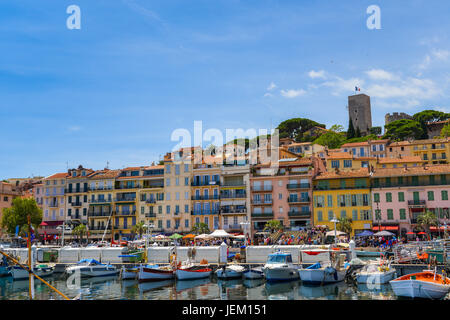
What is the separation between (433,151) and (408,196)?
35.6m

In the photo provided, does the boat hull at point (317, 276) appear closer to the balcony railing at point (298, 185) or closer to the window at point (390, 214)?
the window at point (390, 214)

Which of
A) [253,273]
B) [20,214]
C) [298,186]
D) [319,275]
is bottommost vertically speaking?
[253,273]

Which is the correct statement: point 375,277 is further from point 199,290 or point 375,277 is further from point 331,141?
point 331,141

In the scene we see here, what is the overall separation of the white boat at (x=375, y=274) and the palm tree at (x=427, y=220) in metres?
20.8

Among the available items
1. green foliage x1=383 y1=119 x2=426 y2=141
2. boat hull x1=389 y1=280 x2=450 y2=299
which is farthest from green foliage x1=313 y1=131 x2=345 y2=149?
boat hull x1=389 y1=280 x2=450 y2=299

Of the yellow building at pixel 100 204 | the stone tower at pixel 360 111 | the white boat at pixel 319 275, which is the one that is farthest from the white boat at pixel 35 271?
the stone tower at pixel 360 111

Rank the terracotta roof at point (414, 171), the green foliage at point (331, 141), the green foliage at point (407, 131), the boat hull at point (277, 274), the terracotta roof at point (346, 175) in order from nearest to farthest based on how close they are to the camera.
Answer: the boat hull at point (277, 274)
the terracotta roof at point (414, 171)
the terracotta roof at point (346, 175)
the green foliage at point (407, 131)
the green foliage at point (331, 141)

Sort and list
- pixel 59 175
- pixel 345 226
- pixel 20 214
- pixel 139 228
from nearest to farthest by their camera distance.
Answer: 1. pixel 345 226
2. pixel 139 228
3. pixel 20 214
4. pixel 59 175

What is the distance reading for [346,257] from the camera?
3912 cm

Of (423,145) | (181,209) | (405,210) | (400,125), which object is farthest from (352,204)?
(400,125)

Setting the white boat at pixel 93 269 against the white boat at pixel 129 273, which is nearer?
the white boat at pixel 129 273

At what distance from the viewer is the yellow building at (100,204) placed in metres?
73.1

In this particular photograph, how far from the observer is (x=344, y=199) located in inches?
2386

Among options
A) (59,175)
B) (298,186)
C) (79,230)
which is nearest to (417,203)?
(298,186)
